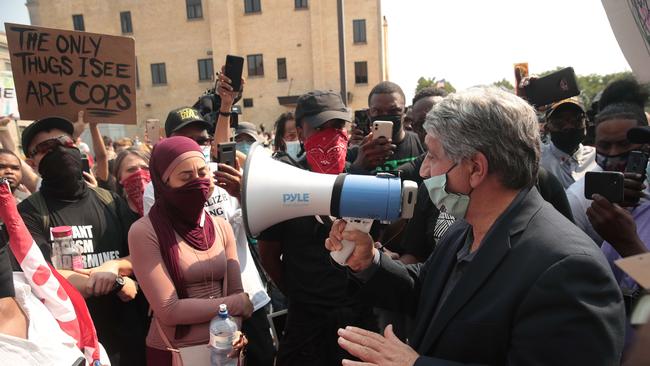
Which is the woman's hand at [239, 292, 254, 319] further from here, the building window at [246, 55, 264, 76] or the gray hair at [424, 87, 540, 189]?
the building window at [246, 55, 264, 76]

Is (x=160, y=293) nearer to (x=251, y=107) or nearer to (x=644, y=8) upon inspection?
(x=644, y=8)

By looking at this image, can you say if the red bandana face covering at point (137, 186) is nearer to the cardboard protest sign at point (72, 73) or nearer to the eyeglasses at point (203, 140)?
the eyeglasses at point (203, 140)

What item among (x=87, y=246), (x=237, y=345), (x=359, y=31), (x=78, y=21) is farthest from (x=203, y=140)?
(x=78, y=21)

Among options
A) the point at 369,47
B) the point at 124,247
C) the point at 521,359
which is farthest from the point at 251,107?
the point at 521,359

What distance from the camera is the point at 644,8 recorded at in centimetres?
153

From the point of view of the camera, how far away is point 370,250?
1715 mm

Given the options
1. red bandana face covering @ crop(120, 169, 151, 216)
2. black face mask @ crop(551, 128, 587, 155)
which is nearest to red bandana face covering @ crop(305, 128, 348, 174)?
red bandana face covering @ crop(120, 169, 151, 216)

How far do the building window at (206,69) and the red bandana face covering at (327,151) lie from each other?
30.8 m

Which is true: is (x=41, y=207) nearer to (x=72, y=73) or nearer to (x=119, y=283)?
(x=119, y=283)

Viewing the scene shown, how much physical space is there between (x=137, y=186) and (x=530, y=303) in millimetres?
2989

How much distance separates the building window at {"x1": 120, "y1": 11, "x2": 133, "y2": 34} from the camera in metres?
31.9

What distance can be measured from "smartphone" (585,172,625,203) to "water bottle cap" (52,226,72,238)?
2.77 m

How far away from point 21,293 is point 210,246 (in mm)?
905

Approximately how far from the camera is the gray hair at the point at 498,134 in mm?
1366
